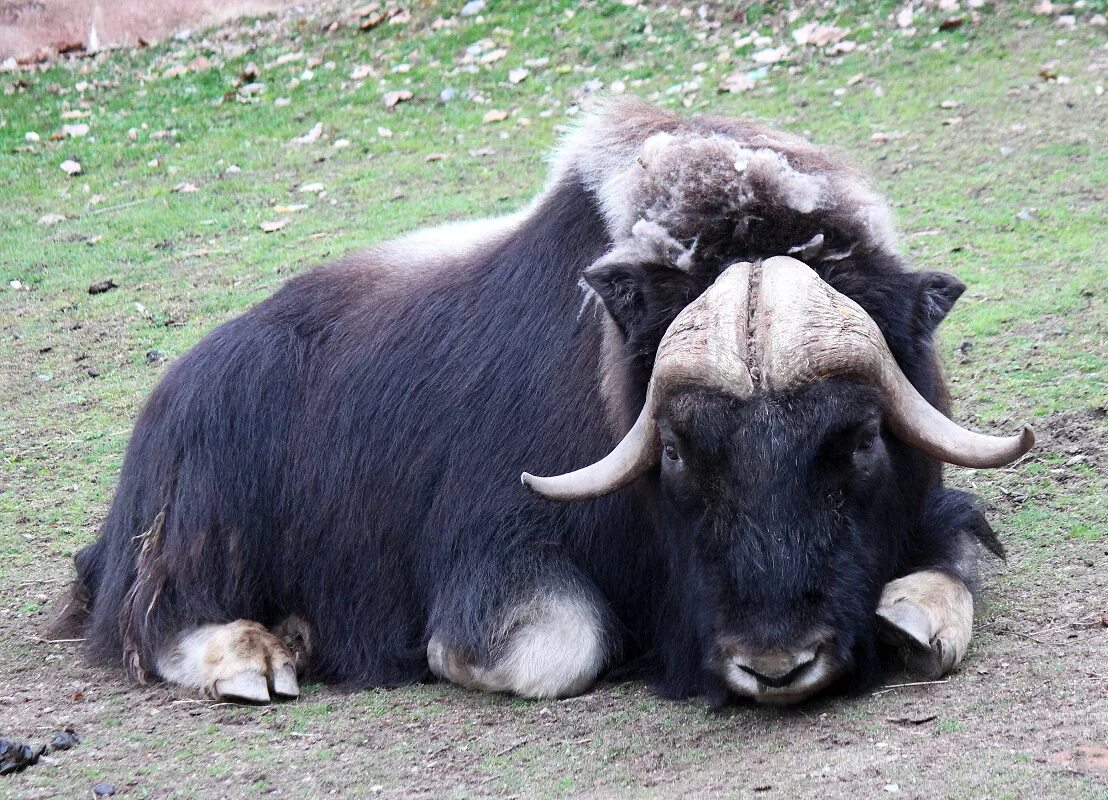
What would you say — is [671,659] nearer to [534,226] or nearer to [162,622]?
[534,226]

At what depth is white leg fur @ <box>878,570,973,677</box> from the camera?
3076mm

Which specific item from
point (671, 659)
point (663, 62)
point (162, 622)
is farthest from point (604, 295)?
point (663, 62)

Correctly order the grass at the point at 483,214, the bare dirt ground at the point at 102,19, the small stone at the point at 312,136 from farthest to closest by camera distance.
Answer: the bare dirt ground at the point at 102,19
the small stone at the point at 312,136
the grass at the point at 483,214

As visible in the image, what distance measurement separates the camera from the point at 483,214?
26.0 ft

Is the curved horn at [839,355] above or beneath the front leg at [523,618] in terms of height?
above

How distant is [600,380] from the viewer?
349 centimetres

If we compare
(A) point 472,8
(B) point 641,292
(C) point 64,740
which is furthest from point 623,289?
(A) point 472,8

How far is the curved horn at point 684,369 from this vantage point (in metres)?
2.89

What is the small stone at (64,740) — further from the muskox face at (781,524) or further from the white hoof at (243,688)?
the muskox face at (781,524)

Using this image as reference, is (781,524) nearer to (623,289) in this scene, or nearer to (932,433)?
(932,433)

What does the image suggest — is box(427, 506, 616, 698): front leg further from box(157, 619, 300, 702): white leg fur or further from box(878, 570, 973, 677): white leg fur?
box(878, 570, 973, 677): white leg fur

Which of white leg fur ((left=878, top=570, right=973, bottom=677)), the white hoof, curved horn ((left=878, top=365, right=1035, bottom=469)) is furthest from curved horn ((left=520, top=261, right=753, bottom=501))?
the white hoof

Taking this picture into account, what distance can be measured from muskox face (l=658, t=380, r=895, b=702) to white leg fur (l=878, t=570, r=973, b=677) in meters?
0.10

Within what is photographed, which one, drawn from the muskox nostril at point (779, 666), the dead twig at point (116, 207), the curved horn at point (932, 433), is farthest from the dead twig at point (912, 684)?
the dead twig at point (116, 207)
